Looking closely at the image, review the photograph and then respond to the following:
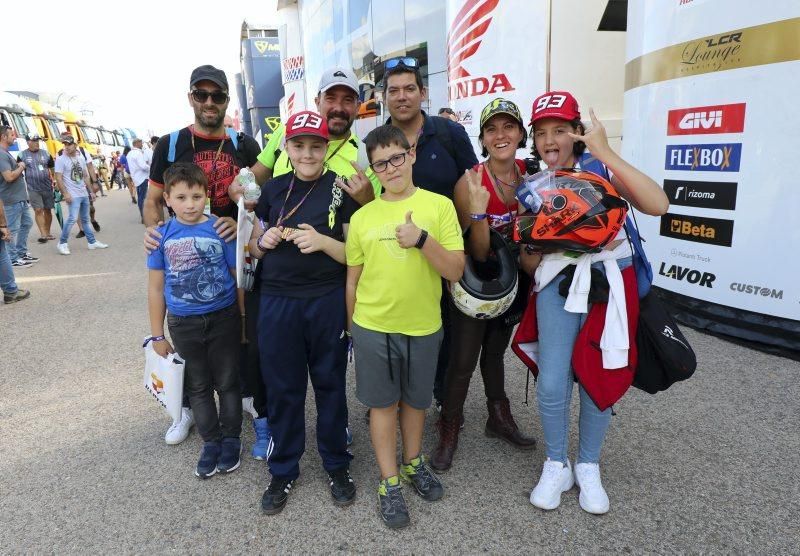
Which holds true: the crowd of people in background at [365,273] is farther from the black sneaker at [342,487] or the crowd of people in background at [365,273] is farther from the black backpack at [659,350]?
the black backpack at [659,350]

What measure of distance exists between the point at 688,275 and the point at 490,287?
301 cm

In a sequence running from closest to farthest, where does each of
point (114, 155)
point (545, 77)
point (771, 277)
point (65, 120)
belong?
point (771, 277) → point (545, 77) → point (65, 120) → point (114, 155)

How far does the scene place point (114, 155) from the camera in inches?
1271

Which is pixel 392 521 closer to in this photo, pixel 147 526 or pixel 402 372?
pixel 402 372

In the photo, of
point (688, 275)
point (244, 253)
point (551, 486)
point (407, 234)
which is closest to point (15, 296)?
point (244, 253)

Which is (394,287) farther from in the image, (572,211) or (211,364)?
(211,364)

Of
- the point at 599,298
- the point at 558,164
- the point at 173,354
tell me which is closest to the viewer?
the point at 599,298

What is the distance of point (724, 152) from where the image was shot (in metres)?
3.98

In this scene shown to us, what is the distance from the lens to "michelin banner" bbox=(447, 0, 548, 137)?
5758 millimetres

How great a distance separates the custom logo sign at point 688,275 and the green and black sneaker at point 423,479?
10.3 feet

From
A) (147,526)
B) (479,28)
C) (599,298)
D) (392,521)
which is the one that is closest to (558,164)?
(599,298)

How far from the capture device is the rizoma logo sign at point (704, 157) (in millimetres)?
3936

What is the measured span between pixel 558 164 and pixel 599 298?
2.14ft

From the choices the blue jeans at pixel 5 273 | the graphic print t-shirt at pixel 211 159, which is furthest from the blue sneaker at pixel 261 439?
the blue jeans at pixel 5 273
